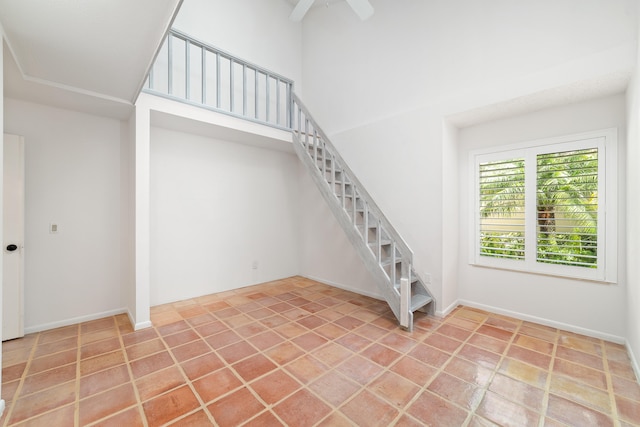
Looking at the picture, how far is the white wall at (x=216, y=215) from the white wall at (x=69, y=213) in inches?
19.6

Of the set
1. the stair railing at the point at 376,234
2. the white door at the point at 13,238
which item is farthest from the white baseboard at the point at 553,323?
the white door at the point at 13,238

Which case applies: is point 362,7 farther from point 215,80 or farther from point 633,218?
point 633,218

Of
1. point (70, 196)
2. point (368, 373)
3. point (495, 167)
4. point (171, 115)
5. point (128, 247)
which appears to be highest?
point (171, 115)

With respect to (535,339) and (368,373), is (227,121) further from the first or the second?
(535,339)

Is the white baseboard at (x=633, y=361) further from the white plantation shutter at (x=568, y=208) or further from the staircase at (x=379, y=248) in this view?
the staircase at (x=379, y=248)

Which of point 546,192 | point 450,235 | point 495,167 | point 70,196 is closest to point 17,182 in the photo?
point 70,196

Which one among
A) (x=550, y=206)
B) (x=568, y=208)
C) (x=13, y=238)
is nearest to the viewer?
(x=13, y=238)

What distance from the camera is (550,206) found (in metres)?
3.15

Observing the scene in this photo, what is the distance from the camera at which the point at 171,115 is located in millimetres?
3400

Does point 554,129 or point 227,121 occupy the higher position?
point 227,121

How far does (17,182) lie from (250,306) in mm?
2933

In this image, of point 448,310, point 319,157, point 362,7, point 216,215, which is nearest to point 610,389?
point 448,310

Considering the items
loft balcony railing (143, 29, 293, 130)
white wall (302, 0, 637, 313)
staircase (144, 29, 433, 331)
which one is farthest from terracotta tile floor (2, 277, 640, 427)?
loft balcony railing (143, 29, 293, 130)

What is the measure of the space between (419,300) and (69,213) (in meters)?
4.40
